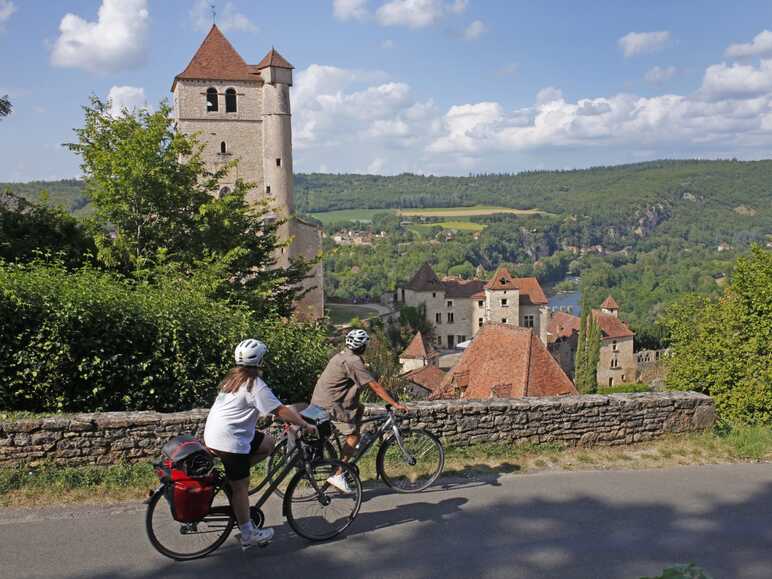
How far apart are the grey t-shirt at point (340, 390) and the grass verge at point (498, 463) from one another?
3.23 ft

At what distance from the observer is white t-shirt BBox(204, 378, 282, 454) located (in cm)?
530

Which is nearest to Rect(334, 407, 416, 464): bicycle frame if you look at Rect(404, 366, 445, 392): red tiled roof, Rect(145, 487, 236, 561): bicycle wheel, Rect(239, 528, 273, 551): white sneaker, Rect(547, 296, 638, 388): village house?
Rect(239, 528, 273, 551): white sneaker

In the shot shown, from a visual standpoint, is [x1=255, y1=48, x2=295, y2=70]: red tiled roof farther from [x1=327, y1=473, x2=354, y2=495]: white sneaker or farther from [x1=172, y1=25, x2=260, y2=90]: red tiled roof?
[x1=327, y1=473, x2=354, y2=495]: white sneaker

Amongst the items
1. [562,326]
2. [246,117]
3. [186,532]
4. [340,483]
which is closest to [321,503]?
[340,483]

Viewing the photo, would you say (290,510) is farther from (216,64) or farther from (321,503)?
(216,64)

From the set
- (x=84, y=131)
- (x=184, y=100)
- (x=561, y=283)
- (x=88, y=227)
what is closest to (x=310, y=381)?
(x=88, y=227)

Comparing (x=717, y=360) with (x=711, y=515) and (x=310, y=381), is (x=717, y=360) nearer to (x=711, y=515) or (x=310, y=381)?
(x=310, y=381)

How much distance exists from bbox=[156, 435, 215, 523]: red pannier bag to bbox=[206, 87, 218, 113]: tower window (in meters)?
41.5

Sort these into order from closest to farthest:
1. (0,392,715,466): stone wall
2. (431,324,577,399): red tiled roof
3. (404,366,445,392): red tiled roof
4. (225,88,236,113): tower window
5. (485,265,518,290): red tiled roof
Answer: (0,392,715,466): stone wall
(431,324,577,399): red tiled roof
(404,366,445,392): red tiled roof
(225,88,236,113): tower window
(485,265,518,290): red tiled roof

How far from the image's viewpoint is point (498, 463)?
8.01 m

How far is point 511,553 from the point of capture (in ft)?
18.4

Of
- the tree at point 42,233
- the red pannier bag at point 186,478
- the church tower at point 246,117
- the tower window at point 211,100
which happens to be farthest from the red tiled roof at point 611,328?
the red pannier bag at point 186,478

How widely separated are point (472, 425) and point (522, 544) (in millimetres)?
2831

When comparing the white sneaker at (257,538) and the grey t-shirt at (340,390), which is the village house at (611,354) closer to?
the grey t-shirt at (340,390)
